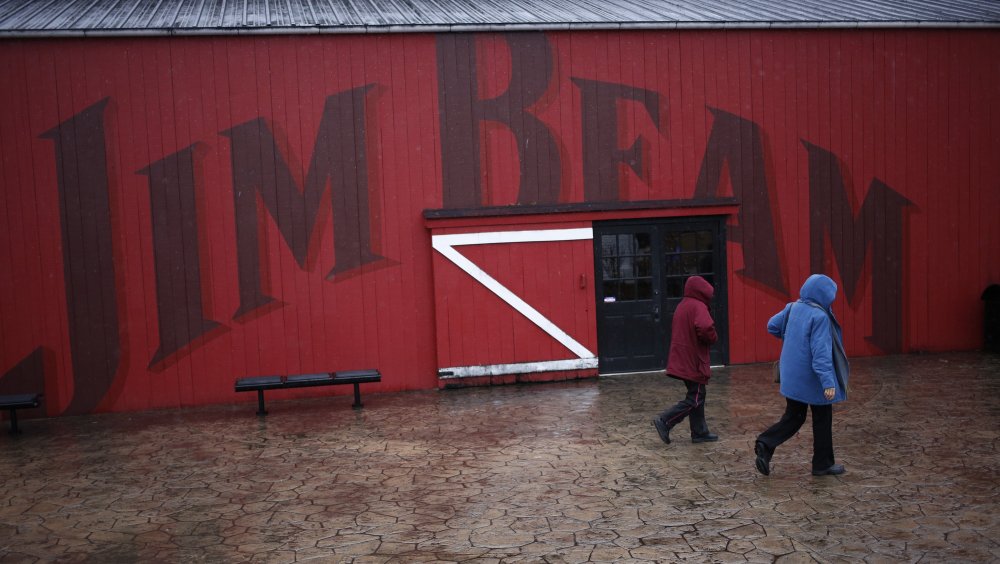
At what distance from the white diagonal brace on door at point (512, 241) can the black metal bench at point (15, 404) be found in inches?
199

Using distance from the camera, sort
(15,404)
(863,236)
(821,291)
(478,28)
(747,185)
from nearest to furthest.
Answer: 1. (821,291)
2. (15,404)
3. (478,28)
4. (747,185)
5. (863,236)

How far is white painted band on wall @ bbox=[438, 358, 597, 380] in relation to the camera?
1191 centimetres

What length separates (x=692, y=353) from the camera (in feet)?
26.8

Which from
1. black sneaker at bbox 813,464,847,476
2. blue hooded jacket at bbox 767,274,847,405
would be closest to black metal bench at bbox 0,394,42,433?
blue hooded jacket at bbox 767,274,847,405

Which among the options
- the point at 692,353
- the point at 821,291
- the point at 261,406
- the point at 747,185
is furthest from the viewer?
the point at 747,185

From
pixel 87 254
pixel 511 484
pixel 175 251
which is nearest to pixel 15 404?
pixel 87 254

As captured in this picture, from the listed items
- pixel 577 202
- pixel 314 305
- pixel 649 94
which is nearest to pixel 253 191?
pixel 314 305

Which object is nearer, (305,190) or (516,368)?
(305,190)

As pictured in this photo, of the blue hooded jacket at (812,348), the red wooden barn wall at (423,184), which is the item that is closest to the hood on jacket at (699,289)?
the blue hooded jacket at (812,348)

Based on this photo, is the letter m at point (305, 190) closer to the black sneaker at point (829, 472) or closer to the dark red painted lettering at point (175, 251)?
the dark red painted lettering at point (175, 251)

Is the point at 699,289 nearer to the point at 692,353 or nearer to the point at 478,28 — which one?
the point at 692,353

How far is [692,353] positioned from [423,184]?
5.05 metres

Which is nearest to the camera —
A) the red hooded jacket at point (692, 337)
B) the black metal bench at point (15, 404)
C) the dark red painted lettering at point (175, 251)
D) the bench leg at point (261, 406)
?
the red hooded jacket at point (692, 337)

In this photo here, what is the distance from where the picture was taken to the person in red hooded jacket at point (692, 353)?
812cm
